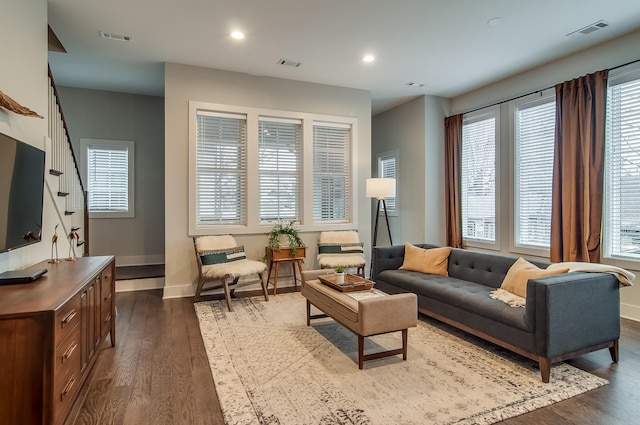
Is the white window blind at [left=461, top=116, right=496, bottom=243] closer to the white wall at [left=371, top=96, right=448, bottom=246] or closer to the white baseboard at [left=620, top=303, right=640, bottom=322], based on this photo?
the white wall at [left=371, top=96, right=448, bottom=246]

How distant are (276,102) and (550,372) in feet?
15.1

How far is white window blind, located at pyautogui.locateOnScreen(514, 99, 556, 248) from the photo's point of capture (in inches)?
187

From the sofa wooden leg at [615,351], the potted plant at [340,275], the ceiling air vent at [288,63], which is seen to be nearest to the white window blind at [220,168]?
the ceiling air vent at [288,63]

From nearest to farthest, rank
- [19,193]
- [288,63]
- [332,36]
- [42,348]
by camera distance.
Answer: [42,348], [19,193], [332,36], [288,63]

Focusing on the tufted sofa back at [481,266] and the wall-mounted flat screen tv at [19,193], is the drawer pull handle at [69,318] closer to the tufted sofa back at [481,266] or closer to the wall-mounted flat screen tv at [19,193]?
the wall-mounted flat screen tv at [19,193]

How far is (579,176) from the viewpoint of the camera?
167 inches

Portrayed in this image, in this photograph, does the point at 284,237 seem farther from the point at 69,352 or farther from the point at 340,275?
the point at 69,352

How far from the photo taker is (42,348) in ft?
5.30

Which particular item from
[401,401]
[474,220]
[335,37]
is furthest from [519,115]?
[401,401]

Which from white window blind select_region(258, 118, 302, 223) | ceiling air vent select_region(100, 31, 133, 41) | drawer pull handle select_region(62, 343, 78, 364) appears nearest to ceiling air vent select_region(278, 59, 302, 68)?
white window blind select_region(258, 118, 302, 223)

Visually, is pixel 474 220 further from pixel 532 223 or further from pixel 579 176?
pixel 579 176

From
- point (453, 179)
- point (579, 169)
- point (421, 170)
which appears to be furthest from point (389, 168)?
point (579, 169)

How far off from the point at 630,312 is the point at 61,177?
20.7ft

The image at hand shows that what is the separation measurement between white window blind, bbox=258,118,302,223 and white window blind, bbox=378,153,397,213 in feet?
7.63
